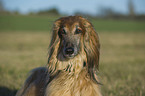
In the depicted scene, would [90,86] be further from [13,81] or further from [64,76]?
[13,81]

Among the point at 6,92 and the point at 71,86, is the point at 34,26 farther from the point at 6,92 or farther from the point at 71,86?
the point at 71,86

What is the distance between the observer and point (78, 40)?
403cm

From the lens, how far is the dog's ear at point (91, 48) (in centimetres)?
396

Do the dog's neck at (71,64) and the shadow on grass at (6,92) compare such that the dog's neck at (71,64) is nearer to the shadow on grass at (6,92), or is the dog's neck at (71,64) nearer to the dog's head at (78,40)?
the dog's head at (78,40)

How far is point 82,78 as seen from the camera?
3840 mm

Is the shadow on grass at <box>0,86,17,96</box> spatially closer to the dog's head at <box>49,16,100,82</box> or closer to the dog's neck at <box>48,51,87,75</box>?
the dog's neck at <box>48,51,87,75</box>

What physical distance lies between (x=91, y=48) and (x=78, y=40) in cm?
32

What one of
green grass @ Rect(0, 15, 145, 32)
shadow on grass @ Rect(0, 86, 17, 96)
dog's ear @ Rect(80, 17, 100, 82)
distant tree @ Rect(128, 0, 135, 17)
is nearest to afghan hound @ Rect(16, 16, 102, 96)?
dog's ear @ Rect(80, 17, 100, 82)

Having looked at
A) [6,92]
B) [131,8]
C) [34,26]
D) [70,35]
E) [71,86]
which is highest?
[131,8]

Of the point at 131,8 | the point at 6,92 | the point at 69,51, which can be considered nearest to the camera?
the point at 69,51

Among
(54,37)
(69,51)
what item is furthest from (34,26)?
(69,51)

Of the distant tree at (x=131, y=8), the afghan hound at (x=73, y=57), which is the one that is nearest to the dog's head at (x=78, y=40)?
the afghan hound at (x=73, y=57)

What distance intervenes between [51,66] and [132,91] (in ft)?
10.7

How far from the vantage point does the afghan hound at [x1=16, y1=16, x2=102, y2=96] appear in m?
3.81
